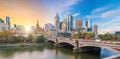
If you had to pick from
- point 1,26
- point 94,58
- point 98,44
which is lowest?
point 94,58

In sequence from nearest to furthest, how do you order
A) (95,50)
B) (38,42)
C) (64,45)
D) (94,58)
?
(94,58), (95,50), (64,45), (38,42)

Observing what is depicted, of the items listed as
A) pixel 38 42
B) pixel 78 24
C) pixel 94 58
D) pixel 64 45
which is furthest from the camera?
pixel 78 24

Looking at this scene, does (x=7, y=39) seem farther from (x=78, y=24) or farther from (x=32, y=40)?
(x=78, y=24)

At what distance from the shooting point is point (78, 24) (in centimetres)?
3756

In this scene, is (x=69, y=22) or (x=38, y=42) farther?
(x=69, y=22)

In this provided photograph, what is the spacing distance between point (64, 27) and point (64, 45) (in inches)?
1136

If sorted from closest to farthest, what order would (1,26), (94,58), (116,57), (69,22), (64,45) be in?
(116,57) < (94,58) < (64,45) < (1,26) < (69,22)

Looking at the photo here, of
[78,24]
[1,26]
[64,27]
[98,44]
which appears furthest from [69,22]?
[98,44]

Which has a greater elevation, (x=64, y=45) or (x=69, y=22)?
(x=69, y=22)

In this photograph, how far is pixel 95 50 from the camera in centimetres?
1145

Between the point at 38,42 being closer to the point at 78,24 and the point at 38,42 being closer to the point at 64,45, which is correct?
the point at 64,45

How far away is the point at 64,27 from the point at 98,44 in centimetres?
3580

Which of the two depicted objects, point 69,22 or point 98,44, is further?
point 69,22

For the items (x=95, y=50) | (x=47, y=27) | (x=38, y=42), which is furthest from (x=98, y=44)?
Answer: (x=47, y=27)
